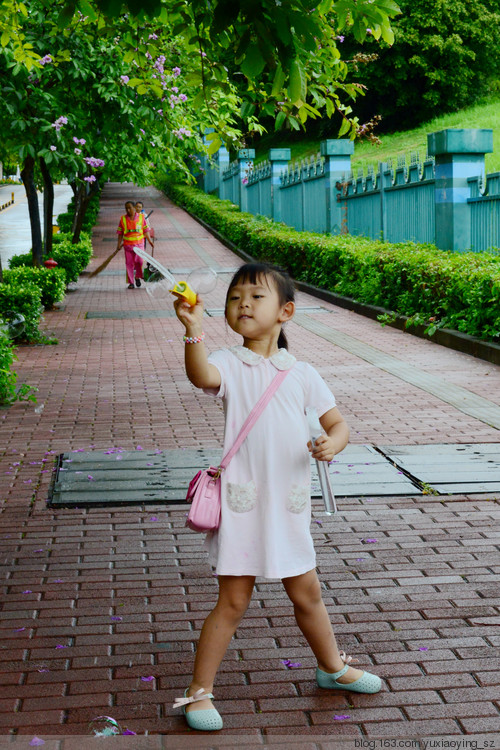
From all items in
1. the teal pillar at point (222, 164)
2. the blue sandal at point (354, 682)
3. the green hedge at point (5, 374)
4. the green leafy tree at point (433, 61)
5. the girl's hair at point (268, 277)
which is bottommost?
the blue sandal at point (354, 682)

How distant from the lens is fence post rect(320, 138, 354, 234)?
67.1ft

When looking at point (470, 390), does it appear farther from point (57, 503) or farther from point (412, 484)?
point (57, 503)

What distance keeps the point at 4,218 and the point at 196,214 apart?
14.9 m

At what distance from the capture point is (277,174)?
27.5 m

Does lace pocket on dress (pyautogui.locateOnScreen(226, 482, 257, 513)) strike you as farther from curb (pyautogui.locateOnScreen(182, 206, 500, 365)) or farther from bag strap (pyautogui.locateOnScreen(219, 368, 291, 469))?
curb (pyautogui.locateOnScreen(182, 206, 500, 365))

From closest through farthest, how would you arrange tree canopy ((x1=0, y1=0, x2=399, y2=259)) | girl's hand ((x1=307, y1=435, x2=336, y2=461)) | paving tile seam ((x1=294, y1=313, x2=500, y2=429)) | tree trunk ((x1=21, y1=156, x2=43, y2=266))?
1. girl's hand ((x1=307, y1=435, x2=336, y2=461))
2. tree canopy ((x1=0, y1=0, x2=399, y2=259))
3. paving tile seam ((x1=294, y1=313, x2=500, y2=429))
4. tree trunk ((x1=21, y1=156, x2=43, y2=266))

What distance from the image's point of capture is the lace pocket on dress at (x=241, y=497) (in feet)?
10.1

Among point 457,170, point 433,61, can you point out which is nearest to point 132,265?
point 457,170

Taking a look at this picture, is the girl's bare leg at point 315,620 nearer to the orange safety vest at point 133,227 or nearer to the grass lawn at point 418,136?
the orange safety vest at point 133,227

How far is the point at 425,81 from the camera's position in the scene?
4622 cm

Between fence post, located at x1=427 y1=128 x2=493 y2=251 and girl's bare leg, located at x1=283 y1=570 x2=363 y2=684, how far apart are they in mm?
10776

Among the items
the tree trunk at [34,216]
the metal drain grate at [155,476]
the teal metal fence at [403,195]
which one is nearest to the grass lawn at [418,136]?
the teal metal fence at [403,195]

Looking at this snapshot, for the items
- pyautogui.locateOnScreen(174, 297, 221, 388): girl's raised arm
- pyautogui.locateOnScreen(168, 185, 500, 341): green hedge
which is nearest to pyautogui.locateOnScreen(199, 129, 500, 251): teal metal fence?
pyautogui.locateOnScreen(168, 185, 500, 341): green hedge

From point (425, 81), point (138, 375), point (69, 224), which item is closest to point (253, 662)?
point (138, 375)
